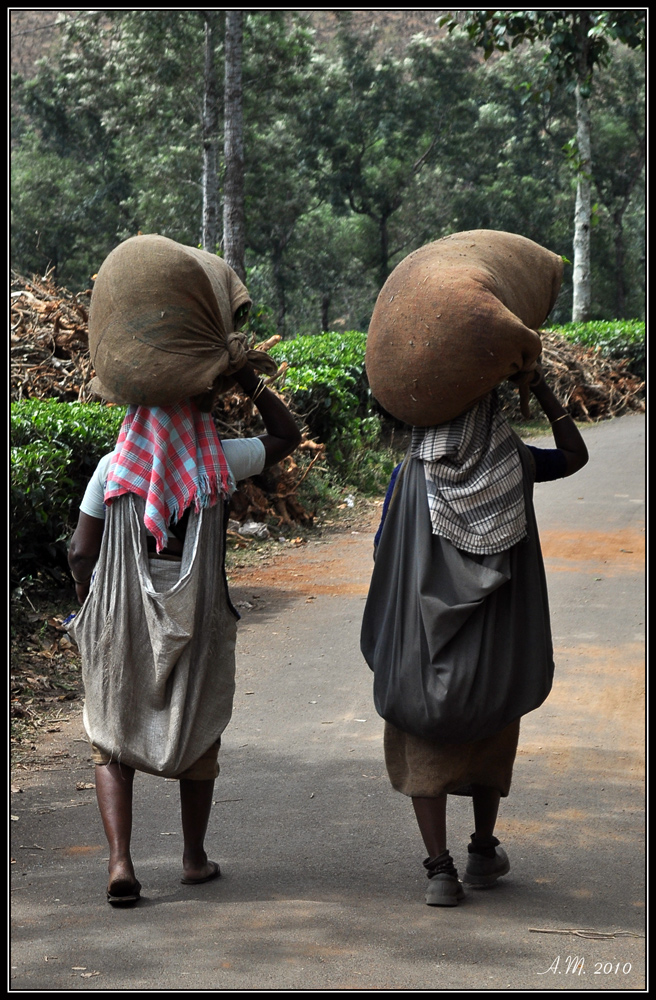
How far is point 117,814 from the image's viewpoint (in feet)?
10.4

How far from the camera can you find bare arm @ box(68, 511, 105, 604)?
3287mm

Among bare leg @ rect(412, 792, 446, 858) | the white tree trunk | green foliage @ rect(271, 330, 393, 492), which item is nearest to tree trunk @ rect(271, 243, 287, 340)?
the white tree trunk

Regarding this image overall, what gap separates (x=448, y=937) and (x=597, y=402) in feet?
48.9

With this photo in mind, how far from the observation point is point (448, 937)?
2.80 meters

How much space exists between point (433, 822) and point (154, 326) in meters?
1.75

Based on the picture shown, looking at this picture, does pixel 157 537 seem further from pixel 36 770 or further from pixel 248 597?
pixel 248 597

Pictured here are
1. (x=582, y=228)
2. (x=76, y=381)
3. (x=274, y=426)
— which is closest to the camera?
(x=274, y=426)

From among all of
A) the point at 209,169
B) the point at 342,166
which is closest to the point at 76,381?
the point at 209,169

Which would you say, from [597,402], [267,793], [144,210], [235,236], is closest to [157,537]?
[267,793]

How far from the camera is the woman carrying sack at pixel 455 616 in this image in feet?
10.1

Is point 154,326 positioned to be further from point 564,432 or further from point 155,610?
point 564,432

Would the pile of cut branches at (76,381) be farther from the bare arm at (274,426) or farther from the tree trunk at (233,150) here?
the bare arm at (274,426)

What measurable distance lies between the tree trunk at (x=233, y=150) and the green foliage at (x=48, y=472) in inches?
274

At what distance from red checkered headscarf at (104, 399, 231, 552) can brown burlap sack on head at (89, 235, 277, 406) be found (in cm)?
9
